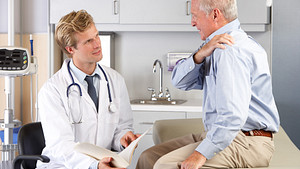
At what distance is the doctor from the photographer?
2121 millimetres

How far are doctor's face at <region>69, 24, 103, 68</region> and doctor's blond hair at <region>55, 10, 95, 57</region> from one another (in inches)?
0.9

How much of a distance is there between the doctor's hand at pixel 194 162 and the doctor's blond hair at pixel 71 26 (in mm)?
872

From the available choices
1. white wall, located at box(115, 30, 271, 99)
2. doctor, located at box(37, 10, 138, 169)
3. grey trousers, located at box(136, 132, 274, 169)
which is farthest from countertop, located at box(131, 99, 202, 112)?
grey trousers, located at box(136, 132, 274, 169)

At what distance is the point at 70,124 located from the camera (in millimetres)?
2143

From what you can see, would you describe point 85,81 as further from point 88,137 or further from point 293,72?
point 293,72

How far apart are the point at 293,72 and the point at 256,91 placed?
2.14 meters

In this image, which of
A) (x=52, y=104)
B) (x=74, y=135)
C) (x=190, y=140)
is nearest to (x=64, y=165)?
(x=74, y=135)

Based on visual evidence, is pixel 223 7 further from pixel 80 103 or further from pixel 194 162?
pixel 80 103

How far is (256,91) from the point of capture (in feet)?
6.48

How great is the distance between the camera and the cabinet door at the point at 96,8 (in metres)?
4.10

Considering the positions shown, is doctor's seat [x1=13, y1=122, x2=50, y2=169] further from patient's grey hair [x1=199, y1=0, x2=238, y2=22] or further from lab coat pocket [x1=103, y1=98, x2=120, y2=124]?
patient's grey hair [x1=199, y1=0, x2=238, y2=22]

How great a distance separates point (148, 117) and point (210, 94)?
1.90 metres

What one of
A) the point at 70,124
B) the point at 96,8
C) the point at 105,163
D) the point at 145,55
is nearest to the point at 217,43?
the point at 105,163

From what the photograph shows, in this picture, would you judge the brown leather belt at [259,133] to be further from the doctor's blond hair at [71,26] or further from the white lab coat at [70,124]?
the doctor's blond hair at [71,26]
